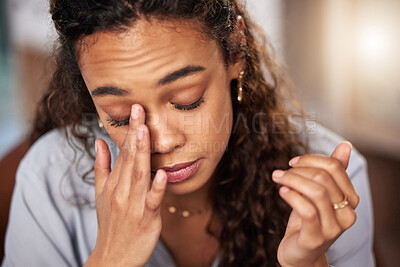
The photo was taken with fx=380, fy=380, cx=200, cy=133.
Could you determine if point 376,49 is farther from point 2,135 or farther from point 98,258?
point 2,135

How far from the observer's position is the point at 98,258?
79 cm

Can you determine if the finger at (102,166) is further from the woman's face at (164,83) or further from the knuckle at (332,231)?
the knuckle at (332,231)

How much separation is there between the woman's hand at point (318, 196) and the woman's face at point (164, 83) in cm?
22

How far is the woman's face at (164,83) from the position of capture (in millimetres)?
709

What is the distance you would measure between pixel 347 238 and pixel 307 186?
20.6 inches

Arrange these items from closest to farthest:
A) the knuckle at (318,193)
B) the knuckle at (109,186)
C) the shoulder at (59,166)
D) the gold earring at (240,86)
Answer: the knuckle at (318,193) < the knuckle at (109,186) < the gold earring at (240,86) < the shoulder at (59,166)

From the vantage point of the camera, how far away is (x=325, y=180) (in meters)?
0.61

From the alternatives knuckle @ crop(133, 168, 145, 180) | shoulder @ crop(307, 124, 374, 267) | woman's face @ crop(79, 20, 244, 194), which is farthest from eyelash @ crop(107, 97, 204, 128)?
shoulder @ crop(307, 124, 374, 267)

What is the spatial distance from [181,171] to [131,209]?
0.45 ft

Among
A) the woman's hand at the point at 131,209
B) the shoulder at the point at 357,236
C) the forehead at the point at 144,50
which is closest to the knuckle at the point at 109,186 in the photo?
the woman's hand at the point at 131,209

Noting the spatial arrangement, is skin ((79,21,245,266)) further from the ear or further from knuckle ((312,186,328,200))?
knuckle ((312,186,328,200))

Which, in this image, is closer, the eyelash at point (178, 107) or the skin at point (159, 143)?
the skin at point (159, 143)

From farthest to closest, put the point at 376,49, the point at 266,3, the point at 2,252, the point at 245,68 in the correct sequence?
the point at 266,3 < the point at 376,49 < the point at 2,252 < the point at 245,68

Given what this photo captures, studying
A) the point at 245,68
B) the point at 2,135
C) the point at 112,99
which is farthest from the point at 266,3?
the point at 112,99
